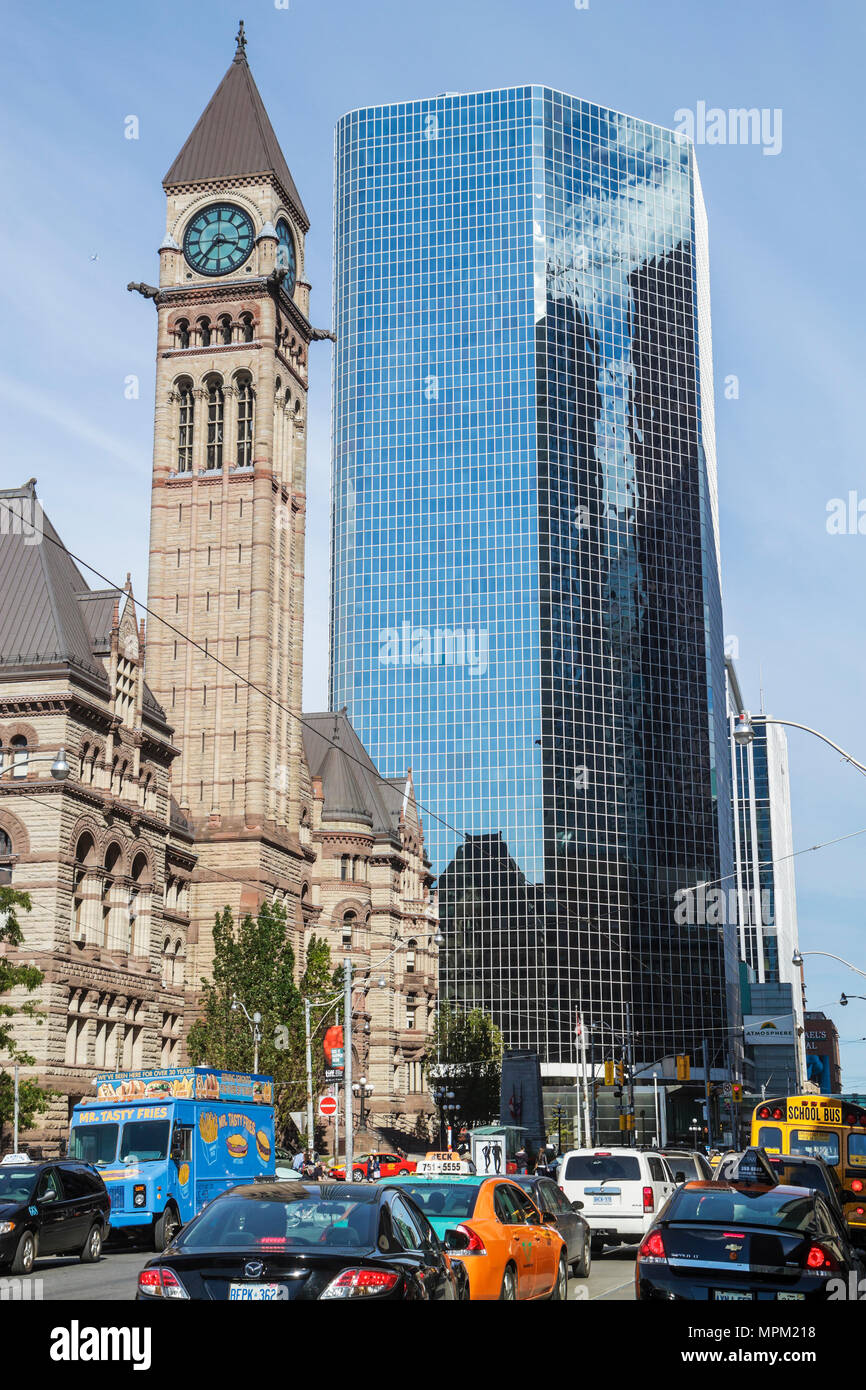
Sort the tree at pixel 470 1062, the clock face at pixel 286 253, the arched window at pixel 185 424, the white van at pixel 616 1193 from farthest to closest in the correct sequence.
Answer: the tree at pixel 470 1062, the clock face at pixel 286 253, the arched window at pixel 185 424, the white van at pixel 616 1193

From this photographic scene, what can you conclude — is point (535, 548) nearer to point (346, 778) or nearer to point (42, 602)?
point (346, 778)

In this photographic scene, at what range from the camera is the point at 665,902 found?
144 metres

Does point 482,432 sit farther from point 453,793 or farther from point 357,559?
point 453,793

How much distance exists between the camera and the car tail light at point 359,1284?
9.91 metres

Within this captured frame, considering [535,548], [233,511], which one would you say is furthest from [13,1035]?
[535,548]

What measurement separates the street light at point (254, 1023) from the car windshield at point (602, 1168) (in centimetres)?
3767

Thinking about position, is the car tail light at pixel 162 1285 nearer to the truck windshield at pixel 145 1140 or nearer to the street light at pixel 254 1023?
the truck windshield at pixel 145 1140

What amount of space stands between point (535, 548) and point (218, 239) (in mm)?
56080

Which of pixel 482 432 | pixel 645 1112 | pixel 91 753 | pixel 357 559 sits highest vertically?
pixel 482 432

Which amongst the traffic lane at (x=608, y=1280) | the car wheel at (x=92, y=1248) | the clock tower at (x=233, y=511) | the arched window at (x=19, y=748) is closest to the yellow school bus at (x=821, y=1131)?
the traffic lane at (x=608, y=1280)

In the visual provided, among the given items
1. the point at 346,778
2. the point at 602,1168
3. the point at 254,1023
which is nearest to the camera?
the point at 602,1168

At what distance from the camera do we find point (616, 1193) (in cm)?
2695
